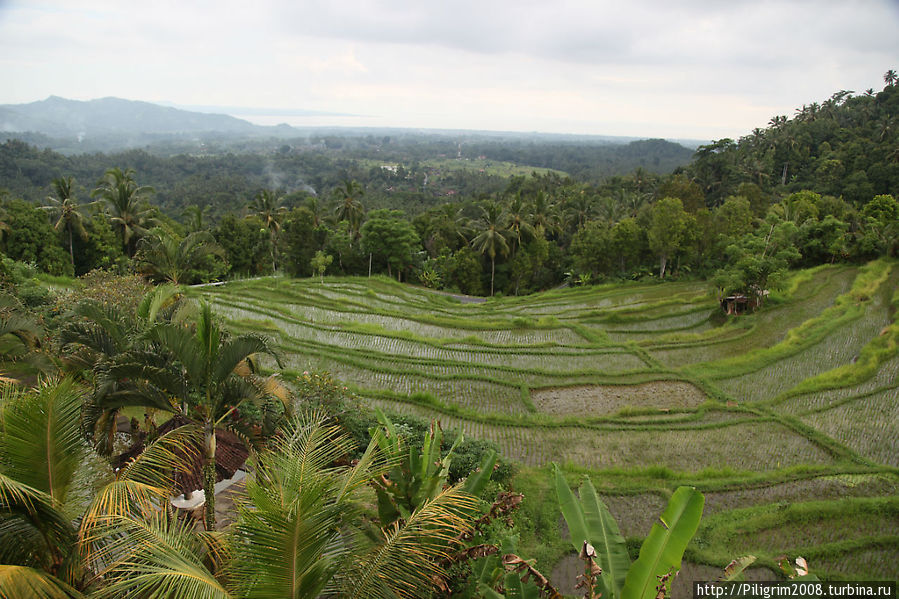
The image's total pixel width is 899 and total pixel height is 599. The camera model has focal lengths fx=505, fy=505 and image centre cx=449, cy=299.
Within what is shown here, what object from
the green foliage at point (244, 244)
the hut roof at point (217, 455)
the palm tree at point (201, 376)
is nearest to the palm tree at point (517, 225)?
the green foliage at point (244, 244)

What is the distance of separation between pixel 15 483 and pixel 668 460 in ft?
34.8

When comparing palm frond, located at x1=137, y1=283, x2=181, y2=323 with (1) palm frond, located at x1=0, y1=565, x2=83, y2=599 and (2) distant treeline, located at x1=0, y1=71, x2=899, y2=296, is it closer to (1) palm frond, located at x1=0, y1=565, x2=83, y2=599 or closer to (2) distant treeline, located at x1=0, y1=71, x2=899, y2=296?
(1) palm frond, located at x1=0, y1=565, x2=83, y2=599

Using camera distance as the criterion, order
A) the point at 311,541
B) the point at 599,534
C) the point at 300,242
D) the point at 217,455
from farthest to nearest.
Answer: the point at 300,242
the point at 217,455
the point at 599,534
the point at 311,541

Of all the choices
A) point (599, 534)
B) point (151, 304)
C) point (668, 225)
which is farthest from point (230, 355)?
point (668, 225)

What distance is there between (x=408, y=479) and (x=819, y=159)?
177 ft

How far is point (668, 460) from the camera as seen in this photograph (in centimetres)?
1058

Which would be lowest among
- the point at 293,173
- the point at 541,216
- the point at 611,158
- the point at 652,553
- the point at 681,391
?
the point at 681,391

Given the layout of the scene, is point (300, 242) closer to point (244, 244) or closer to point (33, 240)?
point (244, 244)

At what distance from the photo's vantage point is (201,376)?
5.42 m

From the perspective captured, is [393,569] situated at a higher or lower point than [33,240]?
higher

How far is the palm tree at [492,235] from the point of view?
30.5 m

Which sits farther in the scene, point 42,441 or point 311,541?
point 42,441

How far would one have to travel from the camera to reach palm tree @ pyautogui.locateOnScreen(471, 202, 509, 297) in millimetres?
30547

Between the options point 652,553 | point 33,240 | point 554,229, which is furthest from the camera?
point 554,229
